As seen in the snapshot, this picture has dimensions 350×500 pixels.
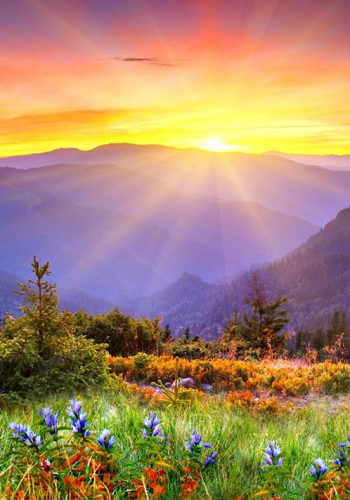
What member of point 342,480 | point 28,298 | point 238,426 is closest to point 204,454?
point 342,480

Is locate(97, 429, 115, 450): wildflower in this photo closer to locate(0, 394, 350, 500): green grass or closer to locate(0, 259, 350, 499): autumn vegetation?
locate(0, 259, 350, 499): autumn vegetation

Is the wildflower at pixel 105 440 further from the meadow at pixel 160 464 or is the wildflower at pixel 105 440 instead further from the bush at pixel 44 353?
the bush at pixel 44 353

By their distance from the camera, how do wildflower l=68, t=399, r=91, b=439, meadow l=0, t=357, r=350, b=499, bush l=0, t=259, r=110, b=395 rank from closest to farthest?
meadow l=0, t=357, r=350, b=499, wildflower l=68, t=399, r=91, b=439, bush l=0, t=259, r=110, b=395

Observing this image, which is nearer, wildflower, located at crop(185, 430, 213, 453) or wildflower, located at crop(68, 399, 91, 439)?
wildflower, located at crop(68, 399, 91, 439)

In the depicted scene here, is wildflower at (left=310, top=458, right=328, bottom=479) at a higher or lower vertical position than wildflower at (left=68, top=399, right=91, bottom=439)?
lower

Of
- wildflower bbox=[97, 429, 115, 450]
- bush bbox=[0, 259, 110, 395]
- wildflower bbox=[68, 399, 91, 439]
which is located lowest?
bush bbox=[0, 259, 110, 395]

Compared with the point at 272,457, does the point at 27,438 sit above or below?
above

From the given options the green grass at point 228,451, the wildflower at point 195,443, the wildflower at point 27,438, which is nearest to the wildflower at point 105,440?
the green grass at point 228,451

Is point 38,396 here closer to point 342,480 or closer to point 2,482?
point 2,482

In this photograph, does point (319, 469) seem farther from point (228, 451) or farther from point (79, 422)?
point (79, 422)

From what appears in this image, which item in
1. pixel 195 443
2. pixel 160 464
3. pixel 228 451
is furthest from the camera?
pixel 228 451

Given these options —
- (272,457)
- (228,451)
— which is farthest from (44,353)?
(272,457)

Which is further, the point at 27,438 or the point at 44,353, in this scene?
the point at 44,353

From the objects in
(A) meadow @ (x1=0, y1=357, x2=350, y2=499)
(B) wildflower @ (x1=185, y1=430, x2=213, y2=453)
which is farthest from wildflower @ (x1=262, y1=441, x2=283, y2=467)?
(B) wildflower @ (x1=185, y1=430, x2=213, y2=453)
